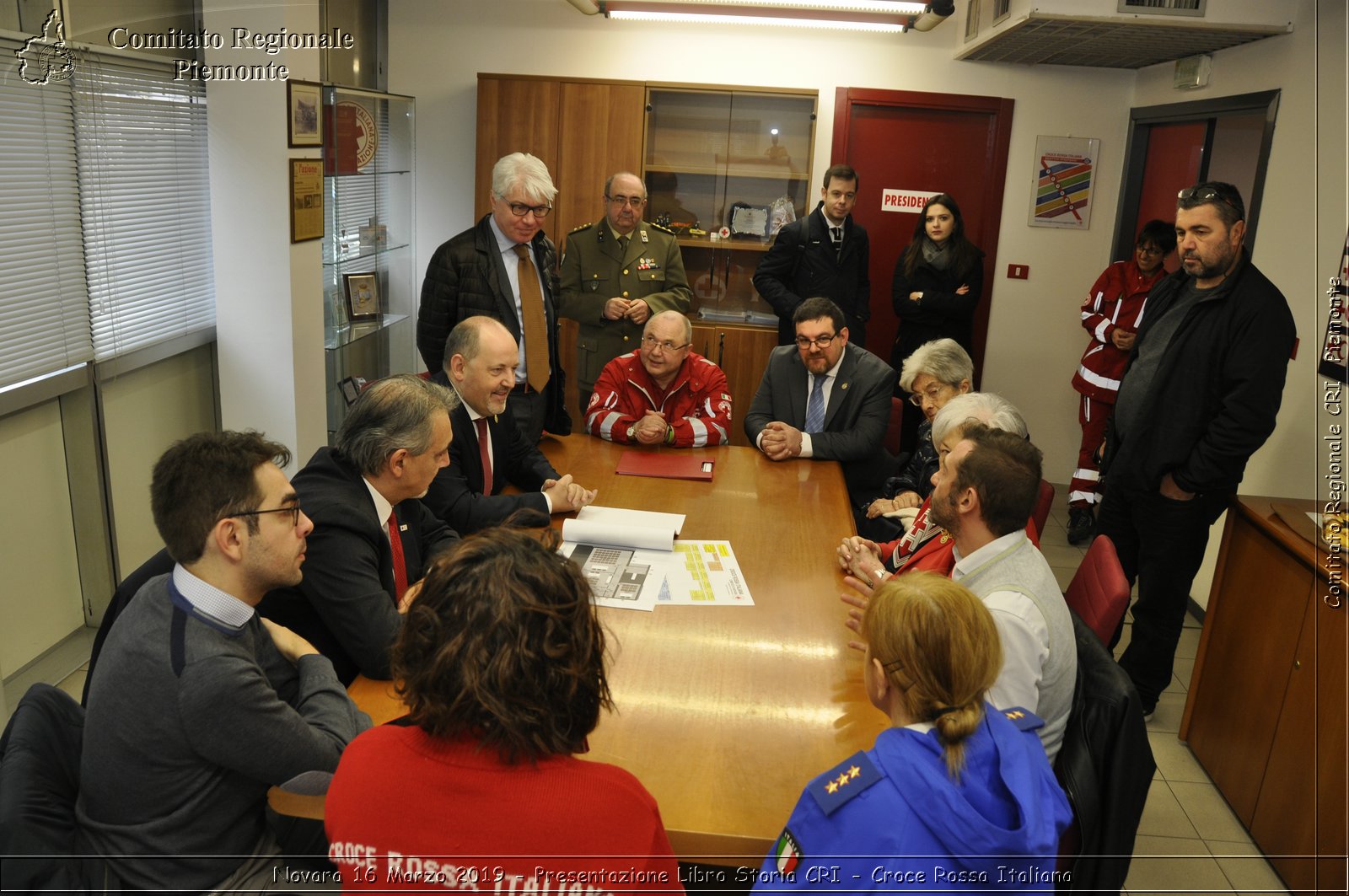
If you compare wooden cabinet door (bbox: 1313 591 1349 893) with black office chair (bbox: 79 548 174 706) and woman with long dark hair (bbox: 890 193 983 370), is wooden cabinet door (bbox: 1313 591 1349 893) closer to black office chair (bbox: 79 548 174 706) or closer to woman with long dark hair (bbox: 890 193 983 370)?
black office chair (bbox: 79 548 174 706)

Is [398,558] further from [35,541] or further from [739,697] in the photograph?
[35,541]

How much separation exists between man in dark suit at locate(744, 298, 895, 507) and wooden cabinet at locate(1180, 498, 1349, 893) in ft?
4.19

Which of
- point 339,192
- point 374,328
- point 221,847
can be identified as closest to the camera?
point 221,847

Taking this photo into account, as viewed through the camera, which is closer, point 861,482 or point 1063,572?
point 861,482

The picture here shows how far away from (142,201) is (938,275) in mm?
3964

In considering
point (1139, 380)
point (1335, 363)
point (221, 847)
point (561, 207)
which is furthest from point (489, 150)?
point (221, 847)

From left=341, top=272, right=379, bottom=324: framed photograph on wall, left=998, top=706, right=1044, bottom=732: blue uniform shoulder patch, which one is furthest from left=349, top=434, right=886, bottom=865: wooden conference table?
left=341, top=272, right=379, bottom=324: framed photograph on wall

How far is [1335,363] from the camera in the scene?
12.2ft

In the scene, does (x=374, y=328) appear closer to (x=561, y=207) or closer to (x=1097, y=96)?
(x=561, y=207)

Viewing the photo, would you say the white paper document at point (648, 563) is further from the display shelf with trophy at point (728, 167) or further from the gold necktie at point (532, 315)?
the display shelf with trophy at point (728, 167)

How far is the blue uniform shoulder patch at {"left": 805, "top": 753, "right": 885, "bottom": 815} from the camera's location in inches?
58.0

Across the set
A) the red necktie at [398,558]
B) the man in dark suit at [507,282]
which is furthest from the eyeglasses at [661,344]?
the red necktie at [398,558]

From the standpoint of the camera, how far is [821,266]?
18.9ft

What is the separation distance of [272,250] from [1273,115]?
435cm
